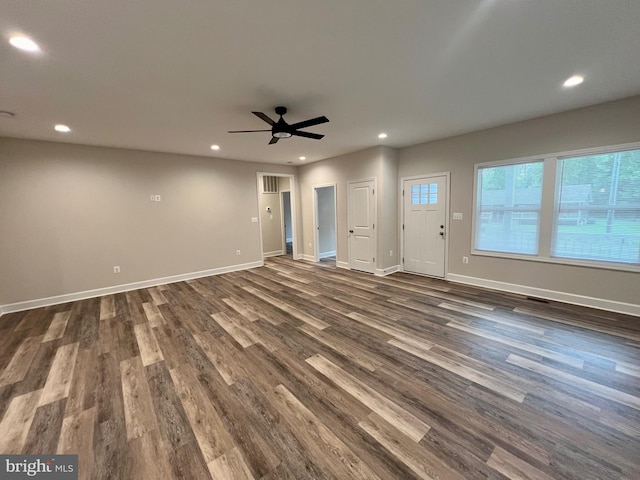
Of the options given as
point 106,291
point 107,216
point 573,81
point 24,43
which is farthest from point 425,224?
point 106,291

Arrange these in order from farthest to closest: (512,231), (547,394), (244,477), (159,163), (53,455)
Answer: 1. (159,163)
2. (512,231)
3. (547,394)
4. (53,455)
5. (244,477)

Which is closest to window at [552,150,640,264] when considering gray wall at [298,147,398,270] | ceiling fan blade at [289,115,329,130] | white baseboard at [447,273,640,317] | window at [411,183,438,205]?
white baseboard at [447,273,640,317]

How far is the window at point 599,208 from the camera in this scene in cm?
316

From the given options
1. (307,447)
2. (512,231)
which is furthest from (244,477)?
(512,231)

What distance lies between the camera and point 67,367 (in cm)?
246

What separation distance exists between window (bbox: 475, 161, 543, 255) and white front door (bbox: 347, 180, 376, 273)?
196 cm

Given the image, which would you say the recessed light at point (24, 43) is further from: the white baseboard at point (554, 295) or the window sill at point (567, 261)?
the white baseboard at point (554, 295)

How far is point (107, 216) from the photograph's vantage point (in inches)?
182

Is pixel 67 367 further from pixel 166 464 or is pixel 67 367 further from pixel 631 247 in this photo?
pixel 631 247

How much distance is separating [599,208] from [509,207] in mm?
994

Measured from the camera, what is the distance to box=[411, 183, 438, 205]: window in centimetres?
496

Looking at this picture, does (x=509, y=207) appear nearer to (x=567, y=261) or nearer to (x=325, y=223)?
(x=567, y=261)

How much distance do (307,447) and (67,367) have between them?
2.55m

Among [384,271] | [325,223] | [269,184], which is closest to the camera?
[384,271]
